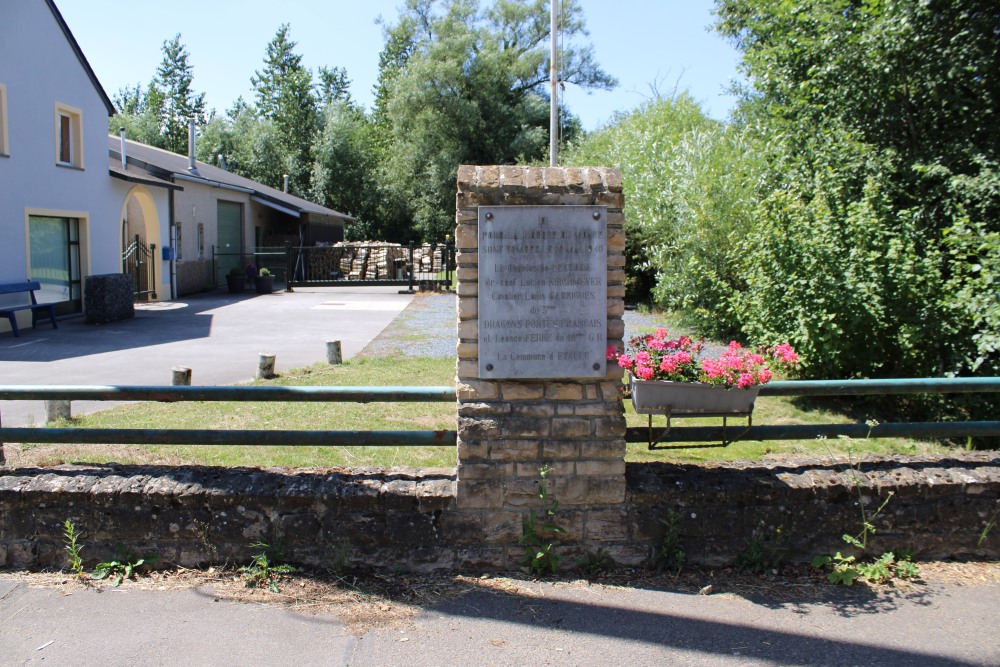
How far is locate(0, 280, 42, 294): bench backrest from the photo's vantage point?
14.9 meters

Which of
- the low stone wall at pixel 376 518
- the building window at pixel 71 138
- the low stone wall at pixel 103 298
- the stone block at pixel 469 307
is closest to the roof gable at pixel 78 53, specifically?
the building window at pixel 71 138

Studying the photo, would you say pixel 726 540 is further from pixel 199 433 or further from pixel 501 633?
pixel 199 433

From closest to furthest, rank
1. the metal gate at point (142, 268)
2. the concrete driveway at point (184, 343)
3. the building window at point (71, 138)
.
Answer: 1. the concrete driveway at point (184, 343)
2. the building window at point (71, 138)
3. the metal gate at point (142, 268)

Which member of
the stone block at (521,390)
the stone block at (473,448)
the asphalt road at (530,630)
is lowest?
the asphalt road at (530,630)

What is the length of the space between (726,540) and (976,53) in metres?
6.85

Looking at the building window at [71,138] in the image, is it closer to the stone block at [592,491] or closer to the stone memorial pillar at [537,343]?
the stone memorial pillar at [537,343]

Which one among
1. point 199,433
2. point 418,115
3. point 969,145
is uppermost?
point 418,115

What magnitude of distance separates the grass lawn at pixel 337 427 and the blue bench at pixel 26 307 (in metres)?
7.23

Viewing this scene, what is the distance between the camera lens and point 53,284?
1747 centimetres

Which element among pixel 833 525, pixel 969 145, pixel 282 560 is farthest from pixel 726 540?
pixel 969 145

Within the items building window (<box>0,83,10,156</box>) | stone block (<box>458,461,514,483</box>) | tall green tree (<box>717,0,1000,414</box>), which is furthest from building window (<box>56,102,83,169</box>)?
stone block (<box>458,461,514,483</box>)

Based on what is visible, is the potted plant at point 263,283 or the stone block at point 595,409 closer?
the stone block at point 595,409

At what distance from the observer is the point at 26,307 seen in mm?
15266

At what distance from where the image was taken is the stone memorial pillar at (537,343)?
154 inches
